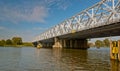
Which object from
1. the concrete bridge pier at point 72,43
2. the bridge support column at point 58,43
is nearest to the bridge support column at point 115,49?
the bridge support column at point 58,43

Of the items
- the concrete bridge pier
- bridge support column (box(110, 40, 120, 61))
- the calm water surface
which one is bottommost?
the calm water surface

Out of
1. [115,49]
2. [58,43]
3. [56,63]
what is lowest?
[56,63]

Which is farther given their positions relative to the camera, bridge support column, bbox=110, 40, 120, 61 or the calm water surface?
bridge support column, bbox=110, 40, 120, 61

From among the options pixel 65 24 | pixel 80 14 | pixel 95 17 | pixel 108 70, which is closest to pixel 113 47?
pixel 108 70

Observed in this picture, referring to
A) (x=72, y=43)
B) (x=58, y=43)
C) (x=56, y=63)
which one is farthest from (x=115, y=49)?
(x=72, y=43)

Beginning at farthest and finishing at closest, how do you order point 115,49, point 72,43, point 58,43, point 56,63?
point 72,43 < point 58,43 < point 115,49 < point 56,63

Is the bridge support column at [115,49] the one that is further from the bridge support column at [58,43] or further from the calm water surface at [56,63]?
the bridge support column at [58,43]

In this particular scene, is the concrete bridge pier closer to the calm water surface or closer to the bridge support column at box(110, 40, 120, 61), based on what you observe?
the calm water surface

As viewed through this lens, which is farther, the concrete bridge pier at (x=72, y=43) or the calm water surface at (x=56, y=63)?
the concrete bridge pier at (x=72, y=43)

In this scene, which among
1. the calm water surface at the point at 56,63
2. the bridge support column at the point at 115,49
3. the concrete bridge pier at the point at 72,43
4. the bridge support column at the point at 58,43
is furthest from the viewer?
the concrete bridge pier at the point at 72,43

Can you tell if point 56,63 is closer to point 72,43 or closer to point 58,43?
point 58,43

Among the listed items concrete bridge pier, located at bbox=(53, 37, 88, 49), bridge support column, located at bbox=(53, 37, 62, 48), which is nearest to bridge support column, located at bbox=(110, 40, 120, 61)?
bridge support column, located at bbox=(53, 37, 62, 48)

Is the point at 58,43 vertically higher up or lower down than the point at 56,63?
higher up

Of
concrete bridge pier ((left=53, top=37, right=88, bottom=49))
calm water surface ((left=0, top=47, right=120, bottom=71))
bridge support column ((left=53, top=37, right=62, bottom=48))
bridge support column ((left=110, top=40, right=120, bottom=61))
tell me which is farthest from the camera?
concrete bridge pier ((left=53, top=37, right=88, bottom=49))
